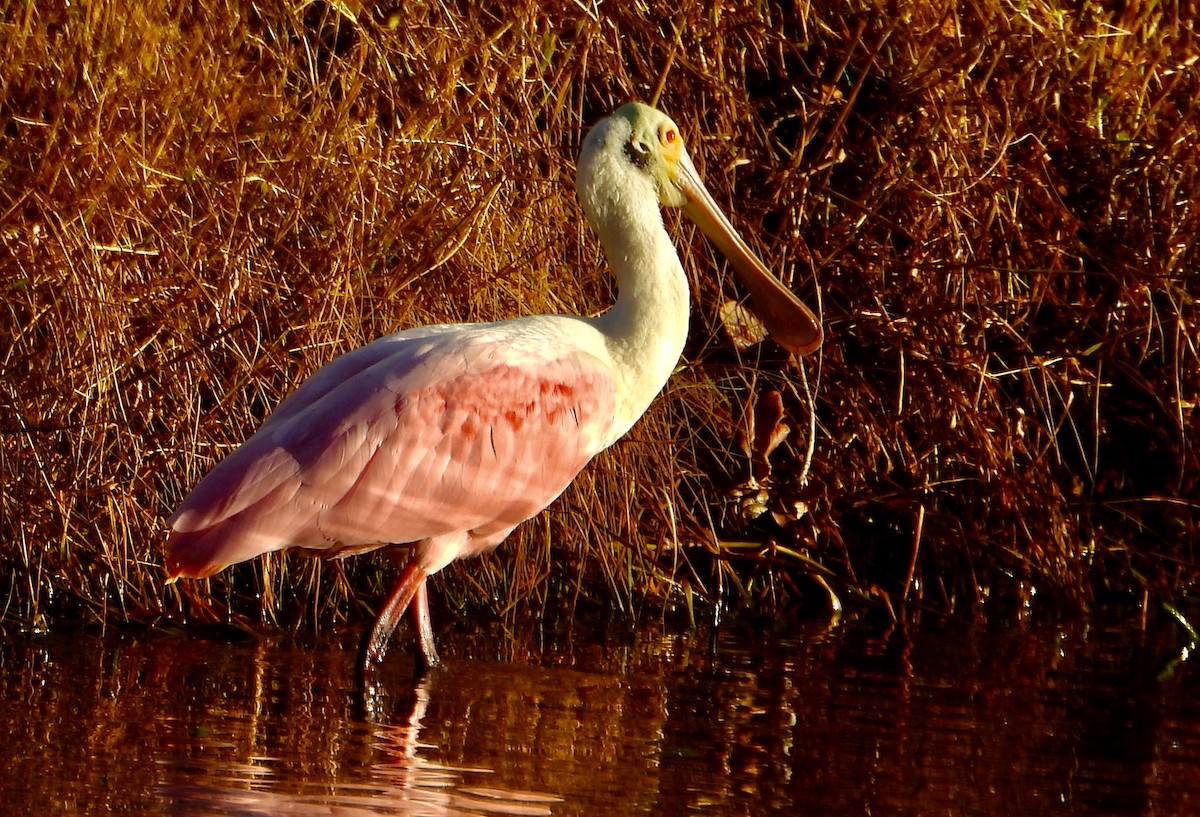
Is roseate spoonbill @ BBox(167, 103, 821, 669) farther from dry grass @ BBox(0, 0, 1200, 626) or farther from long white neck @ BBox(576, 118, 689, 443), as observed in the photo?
dry grass @ BBox(0, 0, 1200, 626)

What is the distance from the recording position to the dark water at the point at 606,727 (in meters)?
3.98

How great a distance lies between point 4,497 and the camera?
224 inches

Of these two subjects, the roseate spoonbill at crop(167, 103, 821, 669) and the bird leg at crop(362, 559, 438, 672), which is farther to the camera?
the bird leg at crop(362, 559, 438, 672)

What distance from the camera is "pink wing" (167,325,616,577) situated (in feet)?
16.2

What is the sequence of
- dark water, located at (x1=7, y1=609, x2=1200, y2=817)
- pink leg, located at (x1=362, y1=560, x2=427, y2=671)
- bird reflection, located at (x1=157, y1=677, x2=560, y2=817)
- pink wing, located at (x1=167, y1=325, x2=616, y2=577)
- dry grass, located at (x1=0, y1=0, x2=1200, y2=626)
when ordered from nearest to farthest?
bird reflection, located at (x1=157, y1=677, x2=560, y2=817)
dark water, located at (x1=7, y1=609, x2=1200, y2=817)
pink wing, located at (x1=167, y1=325, x2=616, y2=577)
pink leg, located at (x1=362, y1=560, x2=427, y2=671)
dry grass, located at (x1=0, y1=0, x2=1200, y2=626)

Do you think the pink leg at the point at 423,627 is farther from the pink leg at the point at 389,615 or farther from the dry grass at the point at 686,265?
the dry grass at the point at 686,265

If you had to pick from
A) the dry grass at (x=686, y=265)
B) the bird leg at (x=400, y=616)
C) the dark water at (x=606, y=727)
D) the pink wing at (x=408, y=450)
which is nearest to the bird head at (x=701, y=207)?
the dry grass at (x=686, y=265)

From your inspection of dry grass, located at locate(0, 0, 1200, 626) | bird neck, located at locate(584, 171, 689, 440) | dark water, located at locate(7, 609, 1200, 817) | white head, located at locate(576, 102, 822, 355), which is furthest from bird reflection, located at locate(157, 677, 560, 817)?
white head, located at locate(576, 102, 822, 355)

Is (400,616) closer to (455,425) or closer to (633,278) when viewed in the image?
(455,425)

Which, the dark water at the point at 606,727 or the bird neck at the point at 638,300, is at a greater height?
the bird neck at the point at 638,300

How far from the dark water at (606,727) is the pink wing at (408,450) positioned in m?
0.48

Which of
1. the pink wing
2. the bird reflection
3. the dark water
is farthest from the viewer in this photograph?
the pink wing

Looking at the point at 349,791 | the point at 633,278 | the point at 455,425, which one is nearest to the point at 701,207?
the point at 633,278

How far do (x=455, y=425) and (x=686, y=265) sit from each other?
2.06 meters
